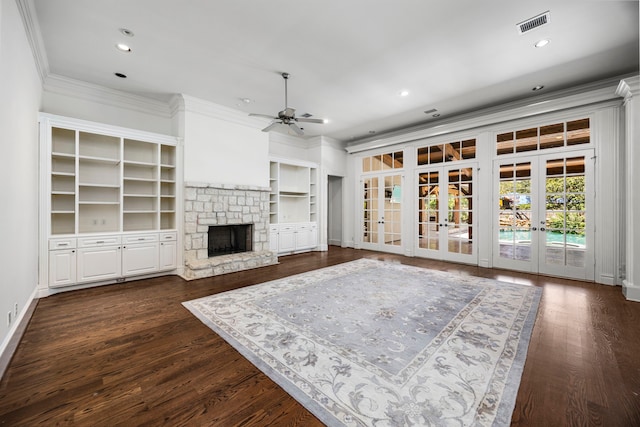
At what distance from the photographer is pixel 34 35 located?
302 centimetres

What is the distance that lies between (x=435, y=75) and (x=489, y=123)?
2.09 meters

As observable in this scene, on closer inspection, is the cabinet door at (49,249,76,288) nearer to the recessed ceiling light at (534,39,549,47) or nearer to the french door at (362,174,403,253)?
the french door at (362,174,403,253)

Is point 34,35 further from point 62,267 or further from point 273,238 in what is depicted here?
point 273,238

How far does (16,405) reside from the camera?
168 cm

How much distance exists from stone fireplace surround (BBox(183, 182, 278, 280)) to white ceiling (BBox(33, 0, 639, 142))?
184 centimetres

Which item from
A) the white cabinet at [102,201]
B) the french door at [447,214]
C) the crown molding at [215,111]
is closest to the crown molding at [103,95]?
the crown molding at [215,111]

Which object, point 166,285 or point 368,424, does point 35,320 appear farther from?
point 368,424

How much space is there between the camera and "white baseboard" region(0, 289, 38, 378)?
2152 mm

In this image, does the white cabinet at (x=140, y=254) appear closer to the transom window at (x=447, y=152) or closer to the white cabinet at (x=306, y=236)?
the white cabinet at (x=306, y=236)

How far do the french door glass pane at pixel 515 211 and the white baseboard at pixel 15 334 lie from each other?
7049 mm

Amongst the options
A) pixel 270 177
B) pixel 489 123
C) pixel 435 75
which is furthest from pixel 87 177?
pixel 489 123

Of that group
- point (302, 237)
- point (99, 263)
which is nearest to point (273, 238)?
point (302, 237)

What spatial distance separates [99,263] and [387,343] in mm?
4424

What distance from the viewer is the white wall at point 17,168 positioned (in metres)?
2.26
